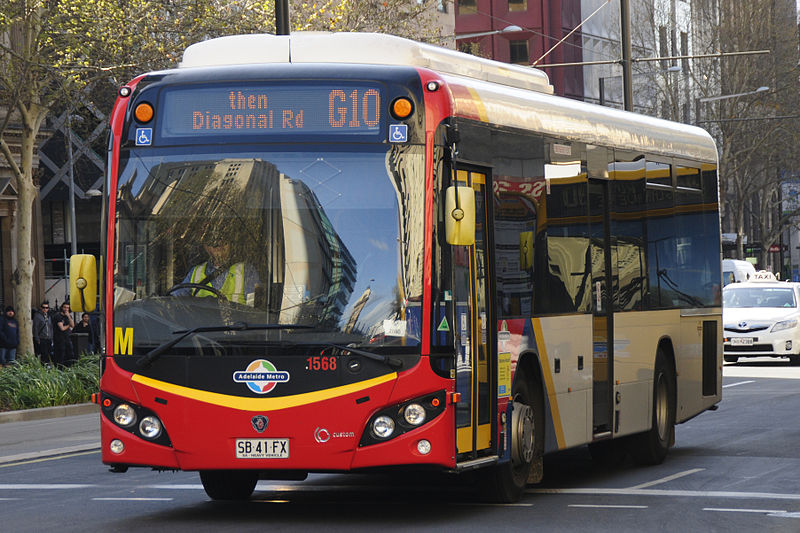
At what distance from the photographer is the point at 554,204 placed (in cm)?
1238

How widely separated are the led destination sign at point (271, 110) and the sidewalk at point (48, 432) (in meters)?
7.24

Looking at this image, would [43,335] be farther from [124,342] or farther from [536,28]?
[536,28]

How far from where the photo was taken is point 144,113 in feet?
34.9

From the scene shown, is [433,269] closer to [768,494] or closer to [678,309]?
[768,494]

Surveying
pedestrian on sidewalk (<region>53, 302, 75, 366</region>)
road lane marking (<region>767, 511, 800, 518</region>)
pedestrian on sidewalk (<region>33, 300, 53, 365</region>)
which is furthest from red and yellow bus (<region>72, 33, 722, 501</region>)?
pedestrian on sidewalk (<region>33, 300, 53, 365</region>)

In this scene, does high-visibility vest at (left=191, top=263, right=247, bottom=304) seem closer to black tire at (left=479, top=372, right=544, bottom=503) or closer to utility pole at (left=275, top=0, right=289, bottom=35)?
black tire at (left=479, top=372, right=544, bottom=503)

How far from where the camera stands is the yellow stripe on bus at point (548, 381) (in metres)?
11.9

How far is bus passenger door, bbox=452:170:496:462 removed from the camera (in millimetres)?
10484

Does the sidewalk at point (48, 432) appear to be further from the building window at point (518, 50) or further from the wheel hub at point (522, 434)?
the building window at point (518, 50)

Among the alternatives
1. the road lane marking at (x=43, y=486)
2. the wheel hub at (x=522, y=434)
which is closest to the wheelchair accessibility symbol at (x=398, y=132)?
the wheel hub at (x=522, y=434)

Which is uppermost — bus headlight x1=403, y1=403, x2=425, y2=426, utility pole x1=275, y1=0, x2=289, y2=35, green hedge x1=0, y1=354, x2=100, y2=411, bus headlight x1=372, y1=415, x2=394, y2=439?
utility pole x1=275, y1=0, x2=289, y2=35

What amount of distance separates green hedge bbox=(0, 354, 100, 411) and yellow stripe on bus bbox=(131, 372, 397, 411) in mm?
13892

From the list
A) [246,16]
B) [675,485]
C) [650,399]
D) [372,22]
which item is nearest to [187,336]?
[675,485]

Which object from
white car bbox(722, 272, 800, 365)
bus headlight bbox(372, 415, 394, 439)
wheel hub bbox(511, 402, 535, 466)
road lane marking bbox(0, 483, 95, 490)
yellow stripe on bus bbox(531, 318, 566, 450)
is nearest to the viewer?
bus headlight bbox(372, 415, 394, 439)
